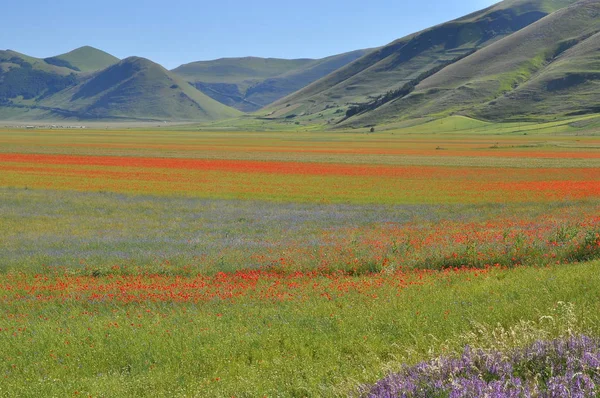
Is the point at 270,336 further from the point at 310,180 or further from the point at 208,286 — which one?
the point at 310,180

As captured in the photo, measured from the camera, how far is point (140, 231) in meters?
29.0

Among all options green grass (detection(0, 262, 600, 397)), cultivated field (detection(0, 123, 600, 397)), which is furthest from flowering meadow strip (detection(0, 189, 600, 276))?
green grass (detection(0, 262, 600, 397))

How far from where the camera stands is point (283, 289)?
55.4ft

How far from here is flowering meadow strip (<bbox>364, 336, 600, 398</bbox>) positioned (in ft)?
20.8

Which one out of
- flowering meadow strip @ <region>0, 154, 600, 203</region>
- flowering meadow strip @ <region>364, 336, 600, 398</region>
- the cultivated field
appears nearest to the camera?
flowering meadow strip @ <region>364, 336, 600, 398</region>

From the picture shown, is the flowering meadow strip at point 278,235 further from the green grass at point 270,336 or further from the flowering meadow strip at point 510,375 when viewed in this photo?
the flowering meadow strip at point 510,375

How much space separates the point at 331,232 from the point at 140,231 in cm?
1061

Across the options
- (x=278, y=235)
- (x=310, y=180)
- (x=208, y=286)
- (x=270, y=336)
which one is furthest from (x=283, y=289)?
(x=310, y=180)

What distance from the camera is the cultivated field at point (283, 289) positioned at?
9.34 meters

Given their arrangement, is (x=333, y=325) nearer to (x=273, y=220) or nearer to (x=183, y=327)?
(x=183, y=327)

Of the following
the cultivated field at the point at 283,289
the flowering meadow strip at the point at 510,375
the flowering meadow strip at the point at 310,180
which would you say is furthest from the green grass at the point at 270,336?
the flowering meadow strip at the point at 310,180

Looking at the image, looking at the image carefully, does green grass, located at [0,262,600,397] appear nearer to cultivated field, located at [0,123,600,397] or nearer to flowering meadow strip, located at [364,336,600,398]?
cultivated field, located at [0,123,600,397]

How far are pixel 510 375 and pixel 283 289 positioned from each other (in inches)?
419

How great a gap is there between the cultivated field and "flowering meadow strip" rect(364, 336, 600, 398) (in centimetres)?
6
